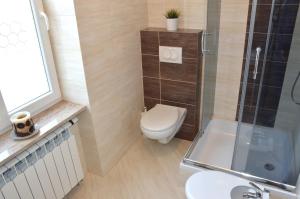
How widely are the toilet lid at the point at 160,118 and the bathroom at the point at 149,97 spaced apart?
1 cm

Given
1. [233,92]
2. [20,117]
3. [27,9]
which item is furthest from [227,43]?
[20,117]

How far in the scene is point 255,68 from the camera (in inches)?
74.0

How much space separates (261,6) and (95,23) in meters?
1.36

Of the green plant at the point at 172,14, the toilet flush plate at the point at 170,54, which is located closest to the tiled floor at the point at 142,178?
the toilet flush plate at the point at 170,54

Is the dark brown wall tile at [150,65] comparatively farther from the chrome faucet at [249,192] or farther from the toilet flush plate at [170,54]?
the chrome faucet at [249,192]

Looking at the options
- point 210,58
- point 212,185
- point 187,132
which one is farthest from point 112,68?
point 212,185

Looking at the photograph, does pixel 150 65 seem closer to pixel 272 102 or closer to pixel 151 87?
pixel 151 87

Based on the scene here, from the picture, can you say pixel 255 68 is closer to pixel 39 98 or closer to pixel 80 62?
pixel 80 62

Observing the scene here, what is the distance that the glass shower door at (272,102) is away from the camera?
1843 millimetres

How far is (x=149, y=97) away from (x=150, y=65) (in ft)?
1.26

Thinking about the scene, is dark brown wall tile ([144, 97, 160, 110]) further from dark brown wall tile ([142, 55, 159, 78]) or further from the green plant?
the green plant

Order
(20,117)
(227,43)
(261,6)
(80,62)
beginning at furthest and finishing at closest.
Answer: (227,43)
(261,6)
(80,62)
(20,117)

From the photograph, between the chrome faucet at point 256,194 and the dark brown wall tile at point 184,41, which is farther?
the dark brown wall tile at point 184,41

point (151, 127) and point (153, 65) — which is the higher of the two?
point (153, 65)
